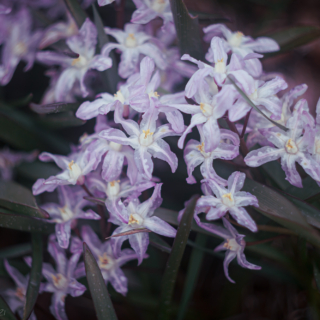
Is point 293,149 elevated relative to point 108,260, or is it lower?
elevated

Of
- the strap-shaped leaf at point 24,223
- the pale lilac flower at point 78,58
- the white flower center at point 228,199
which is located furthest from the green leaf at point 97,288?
the pale lilac flower at point 78,58

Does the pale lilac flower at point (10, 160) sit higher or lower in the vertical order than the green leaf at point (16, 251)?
higher

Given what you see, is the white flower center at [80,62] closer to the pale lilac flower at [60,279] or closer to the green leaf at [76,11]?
the green leaf at [76,11]

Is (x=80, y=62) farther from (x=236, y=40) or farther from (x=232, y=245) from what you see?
(x=232, y=245)

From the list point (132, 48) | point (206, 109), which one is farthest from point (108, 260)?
point (132, 48)

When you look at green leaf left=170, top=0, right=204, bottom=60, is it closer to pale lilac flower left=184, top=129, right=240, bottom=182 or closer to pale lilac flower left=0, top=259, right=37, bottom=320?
pale lilac flower left=184, top=129, right=240, bottom=182

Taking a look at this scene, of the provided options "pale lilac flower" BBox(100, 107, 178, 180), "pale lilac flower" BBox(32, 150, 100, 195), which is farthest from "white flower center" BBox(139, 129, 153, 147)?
"pale lilac flower" BBox(32, 150, 100, 195)
